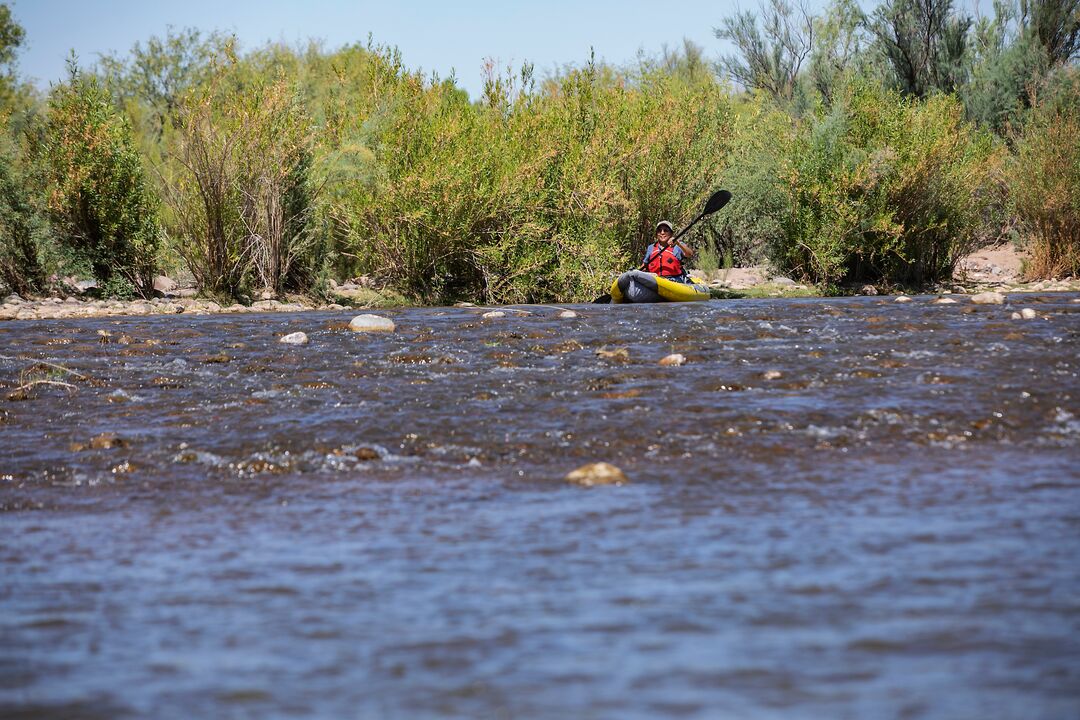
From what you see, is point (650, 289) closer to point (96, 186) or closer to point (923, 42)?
point (96, 186)

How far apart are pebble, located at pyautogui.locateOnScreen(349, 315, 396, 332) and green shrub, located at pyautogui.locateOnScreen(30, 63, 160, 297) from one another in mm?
8974

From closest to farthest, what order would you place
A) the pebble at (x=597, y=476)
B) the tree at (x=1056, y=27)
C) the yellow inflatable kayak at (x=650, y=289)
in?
the pebble at (x=597, y=476) → the yellow inflatable kayak at (x=650, y=289) → the tree at (x=1056, y=27)

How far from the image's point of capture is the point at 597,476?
18.9ft

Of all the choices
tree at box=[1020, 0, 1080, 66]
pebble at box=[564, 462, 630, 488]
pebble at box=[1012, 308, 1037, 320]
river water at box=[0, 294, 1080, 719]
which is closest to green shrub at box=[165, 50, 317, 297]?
river water at box=[0, 294, 1080, 719]

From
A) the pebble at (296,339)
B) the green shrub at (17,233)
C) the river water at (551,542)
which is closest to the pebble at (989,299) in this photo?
→ the river water at (551,542)

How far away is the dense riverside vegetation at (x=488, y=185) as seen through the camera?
68.8 feet

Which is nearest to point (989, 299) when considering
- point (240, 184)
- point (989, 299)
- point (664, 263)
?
point (989, 299)

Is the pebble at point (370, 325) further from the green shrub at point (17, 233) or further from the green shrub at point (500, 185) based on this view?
the green shrub at point (17, 233)

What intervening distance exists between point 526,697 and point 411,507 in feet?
7.79

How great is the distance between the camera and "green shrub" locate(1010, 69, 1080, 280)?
24250 mm

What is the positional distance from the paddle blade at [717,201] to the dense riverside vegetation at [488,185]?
98cm

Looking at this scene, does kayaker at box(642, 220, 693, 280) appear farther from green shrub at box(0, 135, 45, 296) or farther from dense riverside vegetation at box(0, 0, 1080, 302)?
green shrub at box(0, 135, 45, 296)

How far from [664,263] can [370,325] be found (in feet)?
24.3

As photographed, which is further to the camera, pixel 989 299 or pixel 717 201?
pixel 717 201
